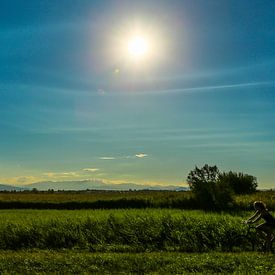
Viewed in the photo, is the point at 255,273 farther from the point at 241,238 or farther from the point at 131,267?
the point at 241,238

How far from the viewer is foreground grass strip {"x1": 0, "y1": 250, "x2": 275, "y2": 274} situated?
20.8 m

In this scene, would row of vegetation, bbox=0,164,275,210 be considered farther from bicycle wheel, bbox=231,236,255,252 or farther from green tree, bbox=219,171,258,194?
bicycle wheel, bbox=231,236,255,252

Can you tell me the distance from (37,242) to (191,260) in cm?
1096

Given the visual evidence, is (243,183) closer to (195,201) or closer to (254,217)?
(195,201)

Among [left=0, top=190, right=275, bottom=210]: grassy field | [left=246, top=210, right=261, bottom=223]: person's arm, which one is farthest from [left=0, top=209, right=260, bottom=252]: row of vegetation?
[left=0, top=190, right=275, bottom=210]: grassy field

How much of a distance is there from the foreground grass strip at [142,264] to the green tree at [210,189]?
41.1 meters

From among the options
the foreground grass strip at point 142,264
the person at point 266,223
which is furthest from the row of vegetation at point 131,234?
the foreground grass strip at point 142,264

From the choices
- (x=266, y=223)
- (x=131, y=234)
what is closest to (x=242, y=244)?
(x=266, y=223)

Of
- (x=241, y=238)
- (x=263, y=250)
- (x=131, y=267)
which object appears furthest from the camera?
(x=241, y=238)

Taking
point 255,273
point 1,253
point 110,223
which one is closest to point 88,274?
point 255,273

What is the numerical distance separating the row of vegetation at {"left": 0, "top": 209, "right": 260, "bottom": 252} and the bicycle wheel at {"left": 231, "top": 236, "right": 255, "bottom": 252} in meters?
0.05

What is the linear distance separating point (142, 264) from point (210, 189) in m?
44.7

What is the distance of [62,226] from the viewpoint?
30297 mm

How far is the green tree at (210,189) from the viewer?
6481 centimetres
